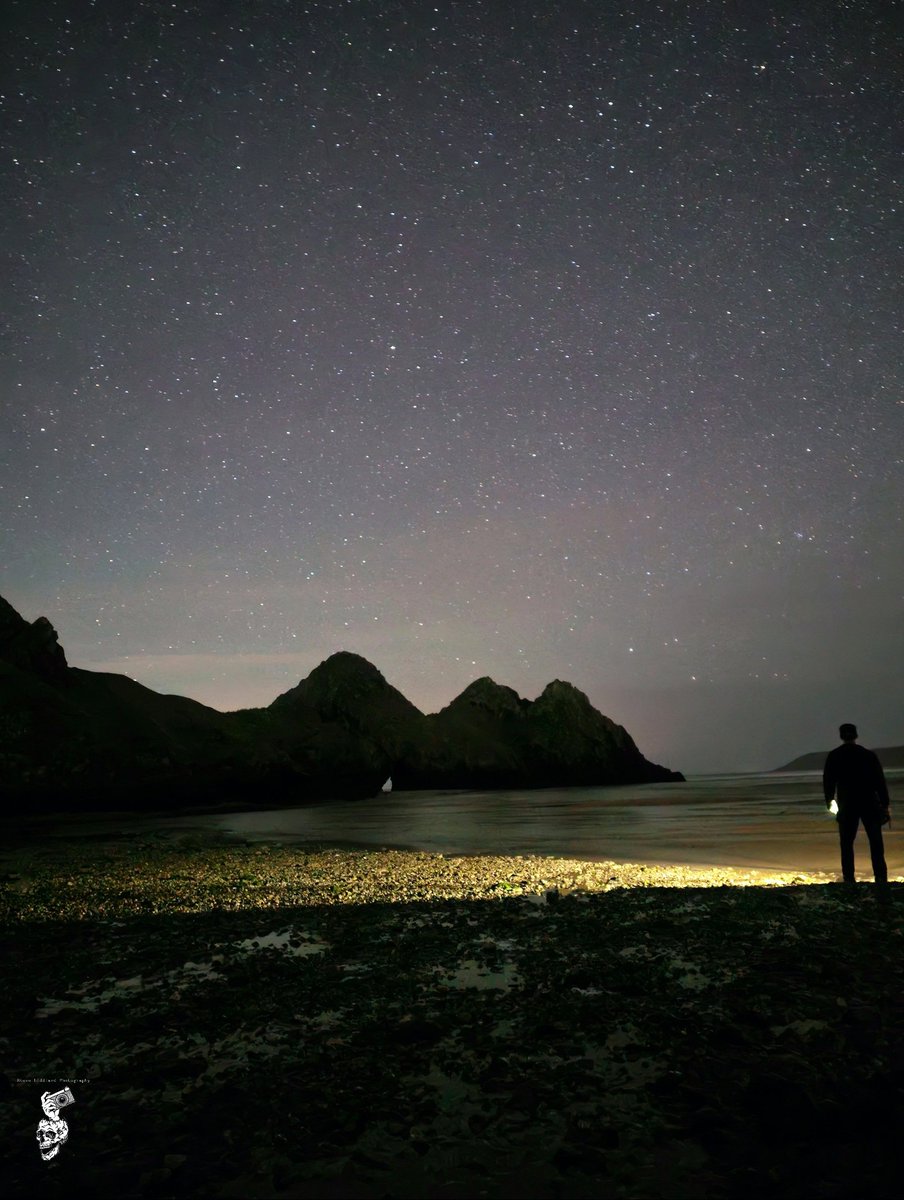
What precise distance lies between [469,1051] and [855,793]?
36.1 feet

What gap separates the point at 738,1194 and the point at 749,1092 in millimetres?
1146

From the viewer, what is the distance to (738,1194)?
3.54 m

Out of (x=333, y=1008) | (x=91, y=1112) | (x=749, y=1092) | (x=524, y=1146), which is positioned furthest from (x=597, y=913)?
(x=91, y=1112)

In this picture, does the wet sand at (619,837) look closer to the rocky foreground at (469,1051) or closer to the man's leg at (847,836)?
the man's leg at (847,836)

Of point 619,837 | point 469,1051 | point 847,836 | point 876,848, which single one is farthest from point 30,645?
point 469,1051

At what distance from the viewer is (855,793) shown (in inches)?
532

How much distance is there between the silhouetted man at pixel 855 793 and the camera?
43.5ft

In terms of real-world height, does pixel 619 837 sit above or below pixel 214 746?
below

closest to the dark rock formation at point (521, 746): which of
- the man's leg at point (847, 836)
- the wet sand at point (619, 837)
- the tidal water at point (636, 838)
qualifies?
the wet sand at point (619, 837)

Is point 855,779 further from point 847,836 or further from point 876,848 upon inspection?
point 876,848

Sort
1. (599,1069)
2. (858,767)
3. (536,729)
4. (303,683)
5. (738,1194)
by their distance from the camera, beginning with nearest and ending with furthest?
(738,1194) < (599,1069) < (858,767) < (303,683) < (536,729)

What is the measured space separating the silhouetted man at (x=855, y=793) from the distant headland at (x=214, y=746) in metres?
61.4

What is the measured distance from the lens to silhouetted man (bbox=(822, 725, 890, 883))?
1327 centimetres

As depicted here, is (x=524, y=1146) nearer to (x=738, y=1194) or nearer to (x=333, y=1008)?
(x=738, y=1194)
